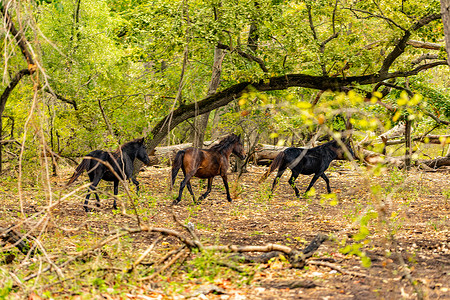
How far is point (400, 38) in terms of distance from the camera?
496 inches

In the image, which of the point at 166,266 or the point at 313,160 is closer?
the point at 166,266

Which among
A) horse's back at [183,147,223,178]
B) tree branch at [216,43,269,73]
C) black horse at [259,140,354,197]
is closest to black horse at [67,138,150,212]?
horse's back at [183,147,223,178]

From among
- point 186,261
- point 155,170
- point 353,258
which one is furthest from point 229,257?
point 155,170

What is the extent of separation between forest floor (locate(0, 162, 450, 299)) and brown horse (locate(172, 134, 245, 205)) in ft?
1.95

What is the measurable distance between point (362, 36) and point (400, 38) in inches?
61.8

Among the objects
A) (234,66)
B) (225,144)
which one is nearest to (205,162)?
(225,144)

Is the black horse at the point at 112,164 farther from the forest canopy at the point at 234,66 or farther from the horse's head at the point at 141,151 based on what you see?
the forest canopy at the point at 234,66

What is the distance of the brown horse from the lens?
11.9 meters

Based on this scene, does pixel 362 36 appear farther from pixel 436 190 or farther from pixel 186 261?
pixel 186 261

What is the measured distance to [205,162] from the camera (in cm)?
1223

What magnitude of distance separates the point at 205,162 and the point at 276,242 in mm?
5064

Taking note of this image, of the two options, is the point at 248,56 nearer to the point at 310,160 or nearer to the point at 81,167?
the point at 310,160

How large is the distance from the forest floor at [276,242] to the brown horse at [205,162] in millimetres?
593

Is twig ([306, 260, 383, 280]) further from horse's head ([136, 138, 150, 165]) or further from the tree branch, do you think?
the tree branch
